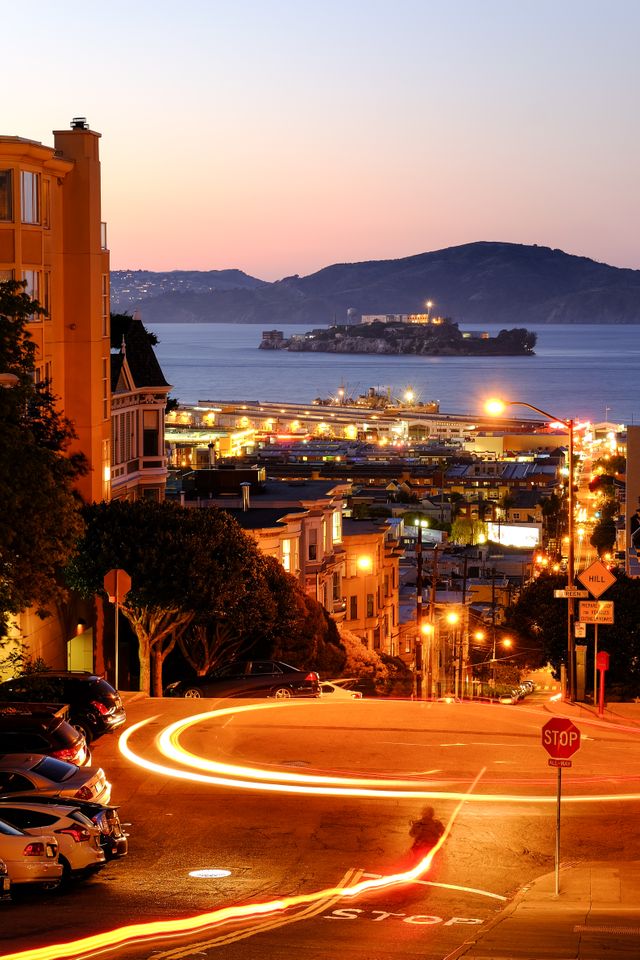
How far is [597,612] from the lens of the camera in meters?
30.5

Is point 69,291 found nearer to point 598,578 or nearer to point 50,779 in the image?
point 598,578

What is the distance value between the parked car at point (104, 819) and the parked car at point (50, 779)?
415 millimetres

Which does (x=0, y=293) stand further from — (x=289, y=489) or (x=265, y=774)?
(x=289, y=489)

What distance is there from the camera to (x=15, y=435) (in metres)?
24.7

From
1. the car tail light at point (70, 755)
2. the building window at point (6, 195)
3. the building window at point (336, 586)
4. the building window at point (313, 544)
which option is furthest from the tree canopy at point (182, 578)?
the building window at point (336, 586)

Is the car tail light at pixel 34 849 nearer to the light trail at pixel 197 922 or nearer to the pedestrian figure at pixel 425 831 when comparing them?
the light trail at pixel 197 922

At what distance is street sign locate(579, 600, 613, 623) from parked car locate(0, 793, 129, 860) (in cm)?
1437

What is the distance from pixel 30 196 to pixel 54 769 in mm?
20366

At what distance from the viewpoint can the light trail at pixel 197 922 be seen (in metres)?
14.0

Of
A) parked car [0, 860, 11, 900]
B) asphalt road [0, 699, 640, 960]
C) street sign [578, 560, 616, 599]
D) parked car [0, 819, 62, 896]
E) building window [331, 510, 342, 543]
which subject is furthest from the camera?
building window [331, 510, 342, 543]

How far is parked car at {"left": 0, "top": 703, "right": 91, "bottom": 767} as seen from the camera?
21.1 meters

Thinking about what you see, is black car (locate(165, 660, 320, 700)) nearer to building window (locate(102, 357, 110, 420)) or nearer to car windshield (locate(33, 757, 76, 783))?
A: building window (locate(102, 357, 110, 420))

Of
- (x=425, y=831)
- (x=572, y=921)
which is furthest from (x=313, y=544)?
(x=572, y=921)

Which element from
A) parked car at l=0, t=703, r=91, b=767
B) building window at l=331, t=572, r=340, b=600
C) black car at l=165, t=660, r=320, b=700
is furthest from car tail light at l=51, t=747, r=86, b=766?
building window at l=331, t=572, r=340, b=600
